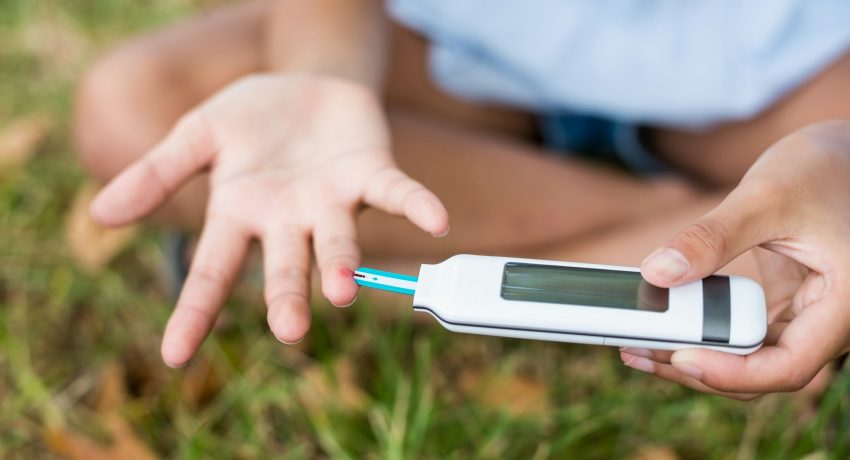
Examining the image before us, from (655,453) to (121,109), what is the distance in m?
0.90

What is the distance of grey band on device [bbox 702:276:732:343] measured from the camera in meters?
0.71

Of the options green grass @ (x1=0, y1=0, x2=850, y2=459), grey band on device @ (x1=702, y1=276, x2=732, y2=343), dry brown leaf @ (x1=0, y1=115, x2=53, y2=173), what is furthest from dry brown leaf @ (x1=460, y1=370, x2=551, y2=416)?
dry brown leaf @ (x1=0, y1=115, x2=53, y2=173)

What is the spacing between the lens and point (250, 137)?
1.00 metres

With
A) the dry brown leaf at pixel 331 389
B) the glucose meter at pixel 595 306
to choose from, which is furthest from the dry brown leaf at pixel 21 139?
the glucose meter at pixel 595 306

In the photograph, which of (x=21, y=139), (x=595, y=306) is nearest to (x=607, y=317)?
(x=595, y=306)

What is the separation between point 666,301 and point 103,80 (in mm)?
936

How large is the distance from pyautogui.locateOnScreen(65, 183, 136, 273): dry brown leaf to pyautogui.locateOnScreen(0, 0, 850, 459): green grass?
0.02 metres

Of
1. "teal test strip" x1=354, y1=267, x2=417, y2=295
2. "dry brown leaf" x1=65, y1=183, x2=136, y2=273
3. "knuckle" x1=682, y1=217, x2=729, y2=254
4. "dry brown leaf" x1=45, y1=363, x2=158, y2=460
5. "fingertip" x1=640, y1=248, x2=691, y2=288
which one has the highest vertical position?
"knuckle" x1=682, y1=217, x2=729, y2=254

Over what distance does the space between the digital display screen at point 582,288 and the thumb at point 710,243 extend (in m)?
0.02

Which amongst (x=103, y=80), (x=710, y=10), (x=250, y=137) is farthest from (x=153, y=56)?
(x=710, y=10)

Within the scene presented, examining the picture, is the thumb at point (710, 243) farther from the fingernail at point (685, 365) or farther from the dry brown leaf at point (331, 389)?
the dry brown leaf at point (331, 389)

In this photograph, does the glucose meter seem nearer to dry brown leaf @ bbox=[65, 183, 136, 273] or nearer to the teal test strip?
the teal test strip

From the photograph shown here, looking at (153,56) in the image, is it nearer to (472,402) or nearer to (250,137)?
(250,137)

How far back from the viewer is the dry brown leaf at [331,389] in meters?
1.18
